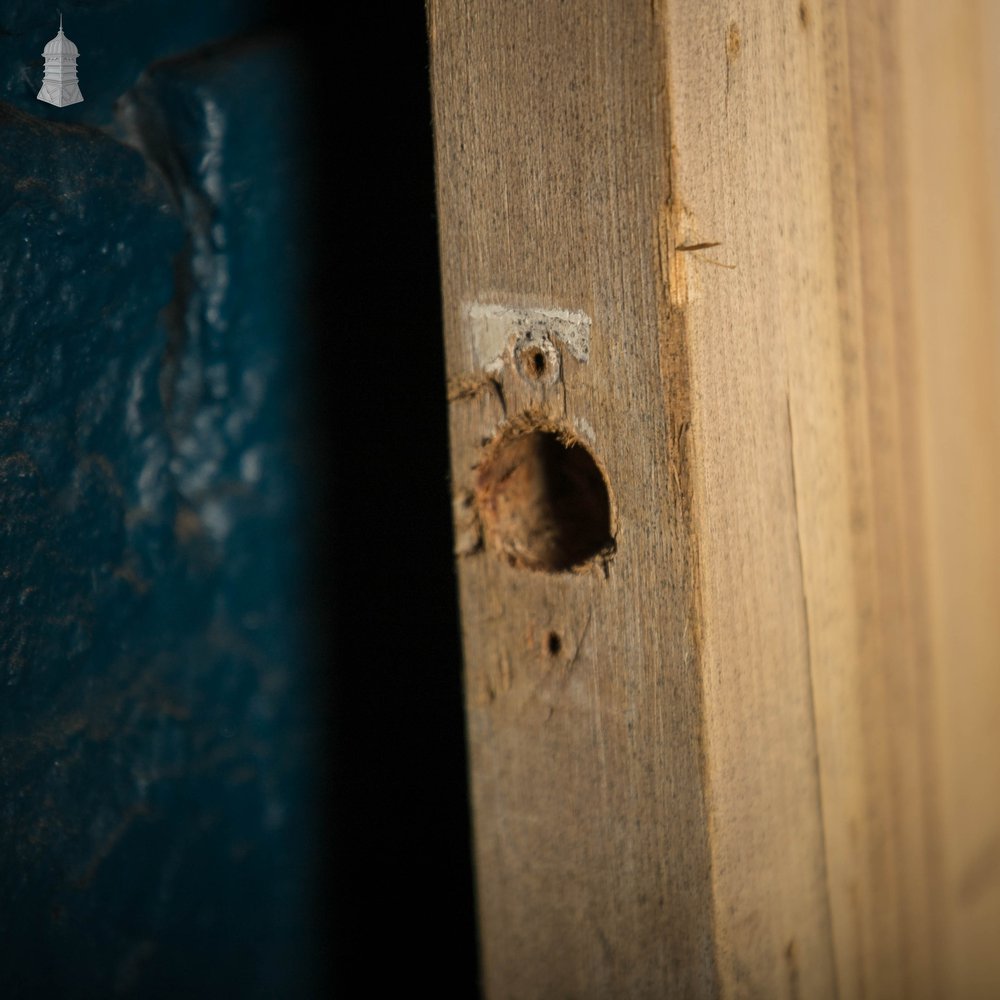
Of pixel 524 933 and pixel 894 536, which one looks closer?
pixel 524 933

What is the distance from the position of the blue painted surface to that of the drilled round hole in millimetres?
172

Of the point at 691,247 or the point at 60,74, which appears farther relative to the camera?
the point at 60,74

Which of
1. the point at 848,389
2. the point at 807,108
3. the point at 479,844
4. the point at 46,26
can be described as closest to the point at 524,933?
the point at 479,844

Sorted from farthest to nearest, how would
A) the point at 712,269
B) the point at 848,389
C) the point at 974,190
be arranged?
the point at 974,190, the point at 848,389, the point at 712,269

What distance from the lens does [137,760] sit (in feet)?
1.94

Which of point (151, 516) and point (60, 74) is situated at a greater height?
point (60, 74)

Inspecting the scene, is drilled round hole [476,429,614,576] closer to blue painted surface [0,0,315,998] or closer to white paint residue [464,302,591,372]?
white paint residue [464,302,591,372]

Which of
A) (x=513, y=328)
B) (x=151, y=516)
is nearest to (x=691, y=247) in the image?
(x=513, y=328)

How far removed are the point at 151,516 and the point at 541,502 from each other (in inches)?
10.1

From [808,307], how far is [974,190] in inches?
10.6

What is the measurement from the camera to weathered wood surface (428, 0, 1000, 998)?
1.41 ft

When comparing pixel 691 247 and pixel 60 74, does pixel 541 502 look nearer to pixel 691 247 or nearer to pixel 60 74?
pixel 691 247

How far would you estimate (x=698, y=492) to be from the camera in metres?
0.43

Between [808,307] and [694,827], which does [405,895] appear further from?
[808,307]
